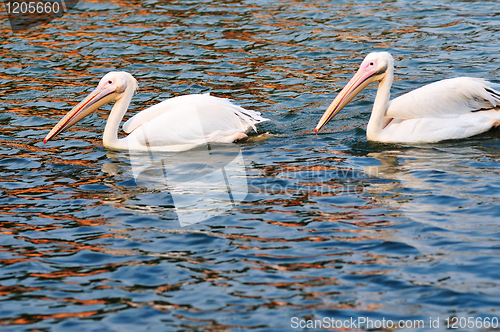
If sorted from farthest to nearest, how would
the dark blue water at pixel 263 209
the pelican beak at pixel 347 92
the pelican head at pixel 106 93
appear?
1. the pelican head at pixel 106 93
2. the pelican beak at pixel 347 92
3. the dark blue water at pixel 263 209

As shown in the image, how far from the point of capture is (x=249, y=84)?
8.16 m

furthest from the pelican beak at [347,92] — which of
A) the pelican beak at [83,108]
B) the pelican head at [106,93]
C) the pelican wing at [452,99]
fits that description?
the pelican beak at [83,108]

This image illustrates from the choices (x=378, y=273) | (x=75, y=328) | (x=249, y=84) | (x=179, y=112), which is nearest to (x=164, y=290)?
Answer: (x=75, y=328)

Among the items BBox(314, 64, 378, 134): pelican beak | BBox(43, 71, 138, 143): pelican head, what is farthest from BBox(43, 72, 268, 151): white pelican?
BBox(314, 64, 378, 134): pelican beak

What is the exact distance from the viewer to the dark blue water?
11.8ft

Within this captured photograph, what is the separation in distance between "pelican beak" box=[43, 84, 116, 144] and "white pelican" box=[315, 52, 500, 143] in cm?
221

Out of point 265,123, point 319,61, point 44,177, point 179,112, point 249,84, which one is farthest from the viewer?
point 319,61

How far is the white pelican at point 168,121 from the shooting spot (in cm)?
636

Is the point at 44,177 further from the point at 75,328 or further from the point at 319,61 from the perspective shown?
the point at 319,61

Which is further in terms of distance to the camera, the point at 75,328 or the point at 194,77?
the point at 194,77

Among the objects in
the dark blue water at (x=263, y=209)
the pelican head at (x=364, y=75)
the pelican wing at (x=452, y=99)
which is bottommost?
the dark blue water at (x=263, y=209)

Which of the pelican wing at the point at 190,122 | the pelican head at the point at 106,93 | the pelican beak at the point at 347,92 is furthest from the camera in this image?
the pelican head at the point at 106,93

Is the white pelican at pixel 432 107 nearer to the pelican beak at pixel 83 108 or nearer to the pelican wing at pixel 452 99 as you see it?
the pelican wing at pixel 452 99

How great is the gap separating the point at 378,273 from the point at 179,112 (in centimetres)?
319
